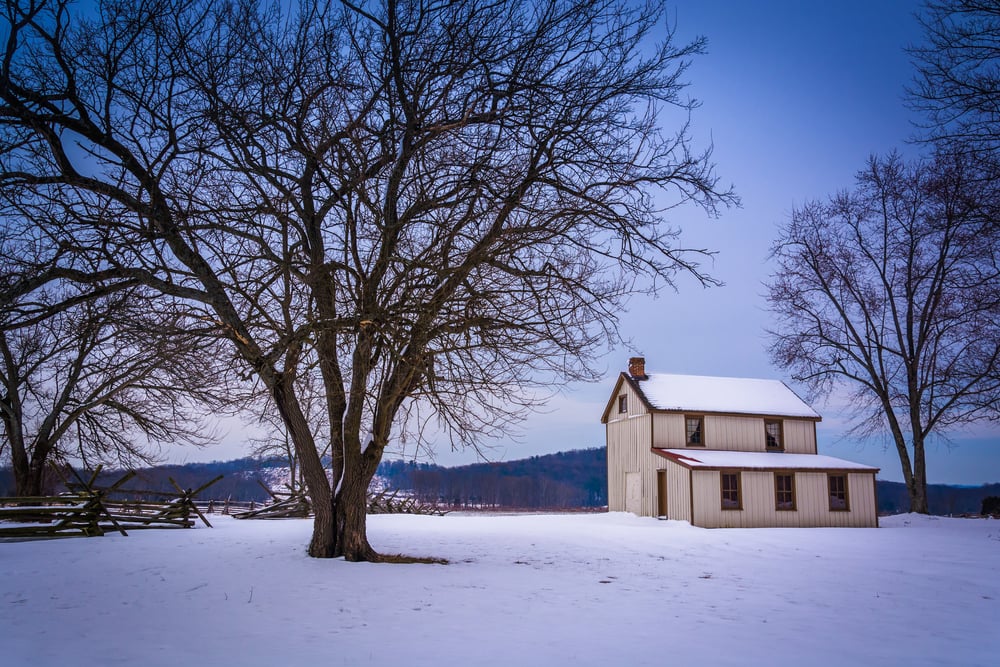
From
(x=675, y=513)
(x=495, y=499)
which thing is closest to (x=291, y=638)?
(x=675, y=513)

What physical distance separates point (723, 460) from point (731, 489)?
1167 millimetres

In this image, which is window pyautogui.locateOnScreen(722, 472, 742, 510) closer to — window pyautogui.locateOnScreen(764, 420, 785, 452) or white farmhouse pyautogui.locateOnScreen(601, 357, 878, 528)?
white farmhouse pyautogui.locateOnScreen(601, 357, 878, 528)

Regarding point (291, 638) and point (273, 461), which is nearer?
point (291, 638)

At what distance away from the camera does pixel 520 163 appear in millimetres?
10852

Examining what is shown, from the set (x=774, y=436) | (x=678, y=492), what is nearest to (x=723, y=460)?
(x=678, y=492)

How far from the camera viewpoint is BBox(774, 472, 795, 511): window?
86.9 ft

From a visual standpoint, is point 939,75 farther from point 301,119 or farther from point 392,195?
point 301,119

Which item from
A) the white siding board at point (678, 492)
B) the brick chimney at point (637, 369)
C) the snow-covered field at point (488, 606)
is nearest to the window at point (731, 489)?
the white siding board at point (678, 492)

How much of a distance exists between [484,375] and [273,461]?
70.0 ft

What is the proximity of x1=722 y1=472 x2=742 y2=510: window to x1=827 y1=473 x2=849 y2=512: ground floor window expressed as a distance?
453 cm

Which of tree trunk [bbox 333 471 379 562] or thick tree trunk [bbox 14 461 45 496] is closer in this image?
tree trunk [bbox 333 471 379 562]

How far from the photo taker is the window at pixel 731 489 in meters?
25.7

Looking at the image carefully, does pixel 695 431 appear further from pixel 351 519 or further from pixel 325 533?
pixel 325 533

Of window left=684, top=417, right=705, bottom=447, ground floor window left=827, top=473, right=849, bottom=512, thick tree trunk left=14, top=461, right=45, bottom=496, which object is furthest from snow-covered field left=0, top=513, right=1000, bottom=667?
window left=684, top=417, right=705, bottom=447
